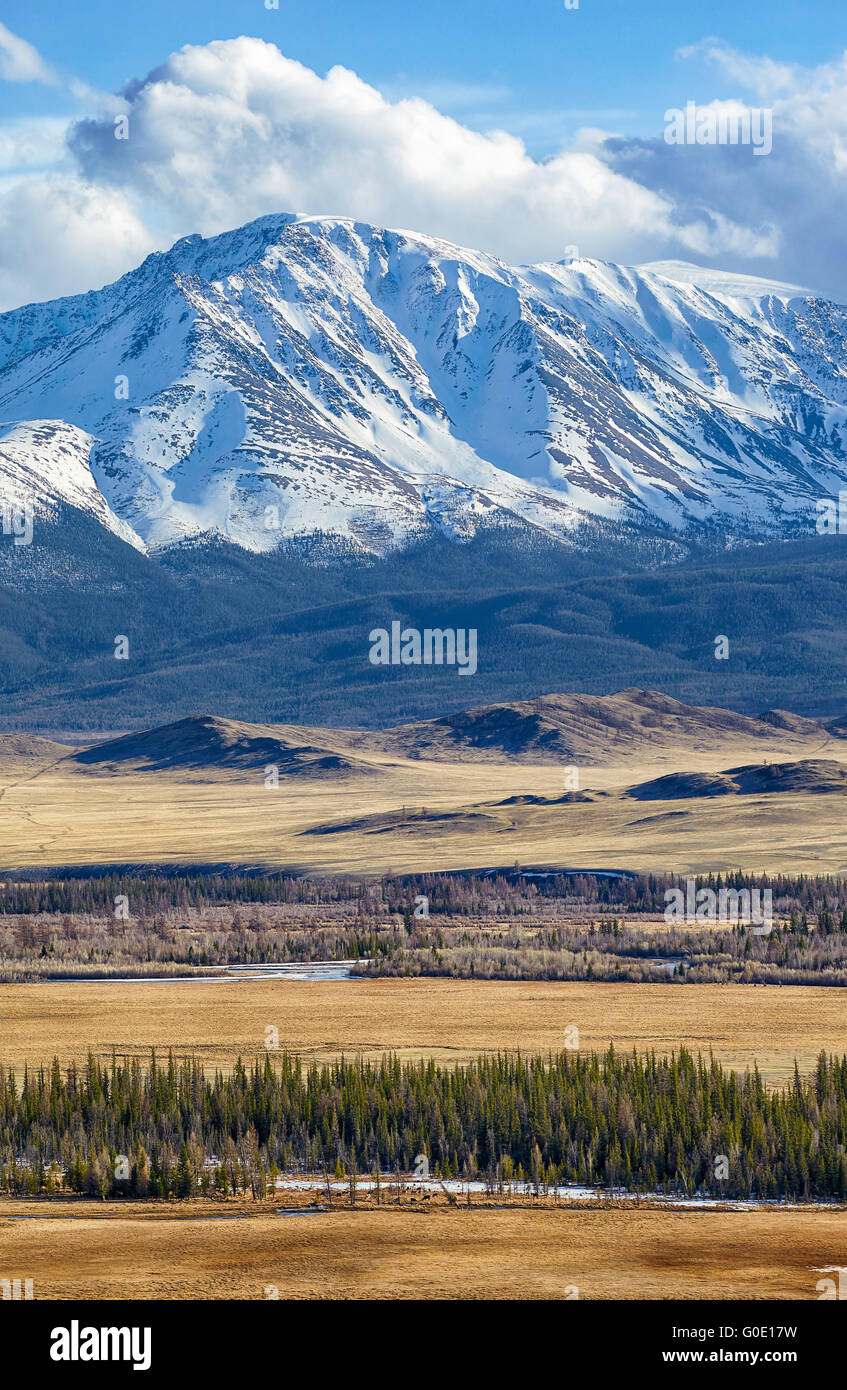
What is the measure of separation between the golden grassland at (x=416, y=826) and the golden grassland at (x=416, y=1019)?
41417 millimetres

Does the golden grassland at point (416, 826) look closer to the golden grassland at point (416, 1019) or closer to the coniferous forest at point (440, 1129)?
the golden grassland at point (416, 1019)

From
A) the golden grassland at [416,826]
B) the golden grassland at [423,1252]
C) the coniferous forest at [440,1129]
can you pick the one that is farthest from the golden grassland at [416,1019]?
the golden grassland at [416,826]

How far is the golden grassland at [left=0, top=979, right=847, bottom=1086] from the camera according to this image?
152ft

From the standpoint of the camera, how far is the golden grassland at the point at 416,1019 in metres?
46.5

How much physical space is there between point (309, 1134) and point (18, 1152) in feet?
17.3

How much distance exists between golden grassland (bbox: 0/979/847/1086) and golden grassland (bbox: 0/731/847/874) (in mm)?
41417

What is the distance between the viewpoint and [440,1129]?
34875mm

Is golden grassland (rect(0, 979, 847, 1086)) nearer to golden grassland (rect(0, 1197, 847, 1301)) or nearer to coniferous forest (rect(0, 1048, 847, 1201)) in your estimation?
coniferous forest (rect(0, 1048, 847, 1201))

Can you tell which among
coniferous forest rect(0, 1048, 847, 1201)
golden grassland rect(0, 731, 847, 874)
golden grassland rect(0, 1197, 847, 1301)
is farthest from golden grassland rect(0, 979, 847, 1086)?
golden grassland rect(0, 731, 847, 874)

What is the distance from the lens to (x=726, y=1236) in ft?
85.6

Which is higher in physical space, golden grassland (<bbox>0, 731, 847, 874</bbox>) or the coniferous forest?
golden grassland (<bbox>0, 731, 847, 874</bbox>)

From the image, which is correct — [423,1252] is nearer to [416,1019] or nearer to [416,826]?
[416,1019]
